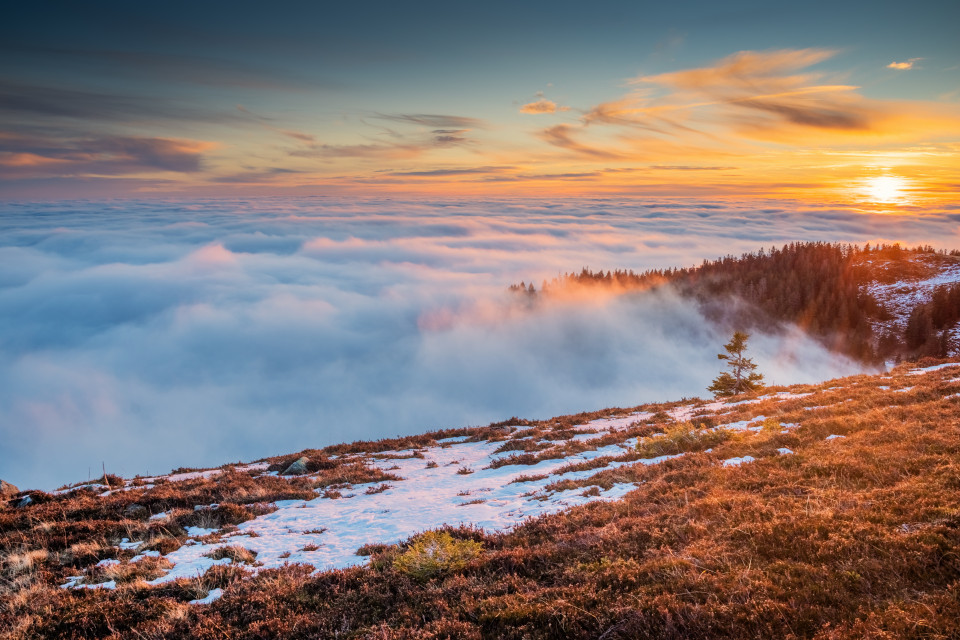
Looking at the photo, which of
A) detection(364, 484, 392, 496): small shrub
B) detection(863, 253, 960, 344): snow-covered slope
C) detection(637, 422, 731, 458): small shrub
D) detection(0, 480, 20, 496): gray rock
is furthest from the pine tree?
detection(863, 253, 960, 344): snow-covered slope

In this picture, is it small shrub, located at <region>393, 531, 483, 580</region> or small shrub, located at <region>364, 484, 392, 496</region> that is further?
small shrub, located at <region>364, 484, 392, 496</region>

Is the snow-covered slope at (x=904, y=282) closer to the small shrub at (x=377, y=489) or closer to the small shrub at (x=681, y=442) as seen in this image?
A: the small shrub at (x=681, y=442)

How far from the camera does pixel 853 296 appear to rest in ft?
471

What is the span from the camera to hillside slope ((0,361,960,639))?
15.3ft

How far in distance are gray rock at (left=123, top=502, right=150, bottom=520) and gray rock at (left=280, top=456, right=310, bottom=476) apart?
278 inches

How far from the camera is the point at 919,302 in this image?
443 feet

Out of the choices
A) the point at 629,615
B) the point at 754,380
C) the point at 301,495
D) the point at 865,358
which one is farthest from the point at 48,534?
the point at 865,358

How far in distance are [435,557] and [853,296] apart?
186m

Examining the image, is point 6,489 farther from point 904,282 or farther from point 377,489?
point 904,282

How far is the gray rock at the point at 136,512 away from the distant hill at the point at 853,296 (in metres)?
151

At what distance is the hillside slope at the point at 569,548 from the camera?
184 inches

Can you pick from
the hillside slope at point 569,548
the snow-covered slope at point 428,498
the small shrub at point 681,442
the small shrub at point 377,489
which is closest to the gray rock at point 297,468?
the snow-covered slope at point 428,498

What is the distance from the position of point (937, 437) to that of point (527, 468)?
1183cm

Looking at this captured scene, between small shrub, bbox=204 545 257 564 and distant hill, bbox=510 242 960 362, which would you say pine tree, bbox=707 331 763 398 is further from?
distant hill, bbox=510 242 960 362
